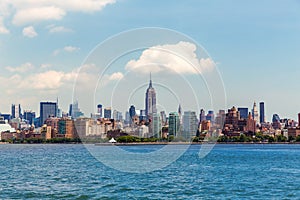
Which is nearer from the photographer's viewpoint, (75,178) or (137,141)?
(75,178)

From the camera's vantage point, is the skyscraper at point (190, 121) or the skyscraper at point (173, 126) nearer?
the skyscraper at point (190, 121)

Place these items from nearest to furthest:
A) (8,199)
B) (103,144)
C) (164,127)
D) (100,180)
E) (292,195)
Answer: (8,199)
(292,195)
(100,180)
(164,127)
(103,144)

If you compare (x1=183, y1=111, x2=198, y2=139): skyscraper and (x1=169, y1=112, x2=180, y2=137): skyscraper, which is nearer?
(x1=183, y1=111, x2=198, y2=139): skyscraper

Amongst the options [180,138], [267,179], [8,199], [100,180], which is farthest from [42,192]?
[180,138]

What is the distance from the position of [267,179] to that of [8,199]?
67.1 ft

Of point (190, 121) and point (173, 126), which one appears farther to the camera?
point (173, 126)

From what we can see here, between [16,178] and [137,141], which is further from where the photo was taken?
[137,141]

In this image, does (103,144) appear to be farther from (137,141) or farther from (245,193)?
(245,193)

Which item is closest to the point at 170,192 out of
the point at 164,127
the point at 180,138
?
the point at 164,127

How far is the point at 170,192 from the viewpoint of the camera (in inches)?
1207

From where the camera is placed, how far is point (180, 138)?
14712 centimetres

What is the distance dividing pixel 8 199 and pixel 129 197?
6706mm

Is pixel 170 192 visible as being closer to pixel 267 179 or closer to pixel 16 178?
pixel 267 179

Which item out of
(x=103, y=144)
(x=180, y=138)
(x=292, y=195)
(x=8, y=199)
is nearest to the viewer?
(x=8, y=199)
